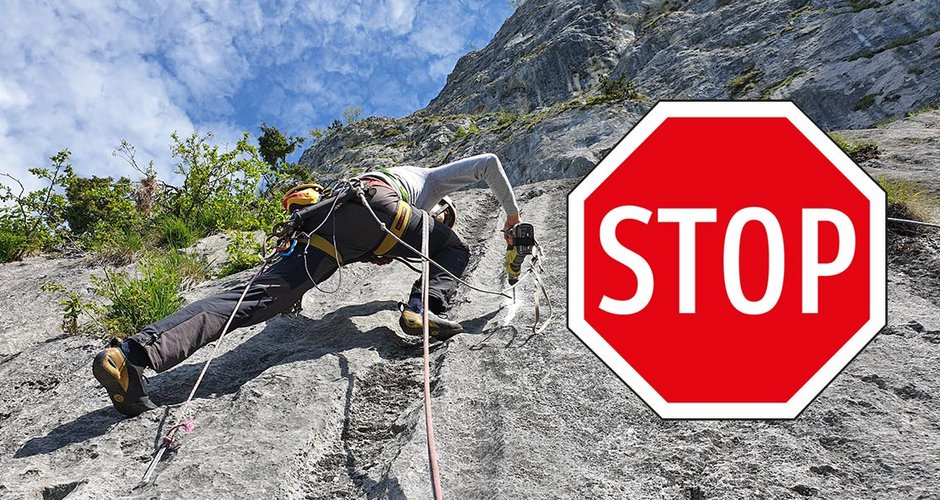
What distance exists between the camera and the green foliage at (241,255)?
616 cm

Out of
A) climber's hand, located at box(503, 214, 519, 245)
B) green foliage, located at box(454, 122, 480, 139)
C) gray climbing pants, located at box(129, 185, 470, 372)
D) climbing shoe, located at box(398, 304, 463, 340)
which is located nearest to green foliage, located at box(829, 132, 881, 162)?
climber's hand, located at box(503, 214, 519, 245)

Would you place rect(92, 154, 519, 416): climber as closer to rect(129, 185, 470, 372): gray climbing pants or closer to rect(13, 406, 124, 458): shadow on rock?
rect(129, 185, 470, 372): gray climbing pants

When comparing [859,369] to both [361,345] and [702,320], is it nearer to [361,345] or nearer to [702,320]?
[702,320]

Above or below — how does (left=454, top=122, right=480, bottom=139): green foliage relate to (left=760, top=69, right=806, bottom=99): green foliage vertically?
above

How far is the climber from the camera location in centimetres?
286

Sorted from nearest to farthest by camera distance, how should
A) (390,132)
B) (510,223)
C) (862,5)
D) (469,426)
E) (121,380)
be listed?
(469,426)
(121,380)
(510,223)
(862,5)
(390,132)

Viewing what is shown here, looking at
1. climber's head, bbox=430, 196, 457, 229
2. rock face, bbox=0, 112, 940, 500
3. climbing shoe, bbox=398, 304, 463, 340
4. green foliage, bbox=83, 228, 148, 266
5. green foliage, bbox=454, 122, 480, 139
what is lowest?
rock face, bbox=0, 112, 940, 500

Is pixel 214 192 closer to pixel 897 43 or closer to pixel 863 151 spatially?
pixel 863 151

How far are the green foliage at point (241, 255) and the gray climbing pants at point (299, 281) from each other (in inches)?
108

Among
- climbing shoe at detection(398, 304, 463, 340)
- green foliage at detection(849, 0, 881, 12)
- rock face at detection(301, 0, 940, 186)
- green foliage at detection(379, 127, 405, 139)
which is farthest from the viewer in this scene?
green foliage at detection(379, 127, 405, 139)

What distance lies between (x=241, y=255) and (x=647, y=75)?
25.5m

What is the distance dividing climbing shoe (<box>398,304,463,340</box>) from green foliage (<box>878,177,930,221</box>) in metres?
3.33

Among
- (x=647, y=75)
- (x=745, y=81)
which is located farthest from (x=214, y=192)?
(x=647, y=75)

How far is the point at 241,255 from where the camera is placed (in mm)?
6168
